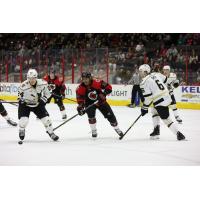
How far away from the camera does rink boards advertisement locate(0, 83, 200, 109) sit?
9.78 meters

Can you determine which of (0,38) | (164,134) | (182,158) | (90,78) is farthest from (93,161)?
(0,38)

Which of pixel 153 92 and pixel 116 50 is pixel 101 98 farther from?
pixel 116 50

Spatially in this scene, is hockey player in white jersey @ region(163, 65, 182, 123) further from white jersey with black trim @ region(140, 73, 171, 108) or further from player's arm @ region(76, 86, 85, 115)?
player's arm @ region(76, 86, 85, 115)

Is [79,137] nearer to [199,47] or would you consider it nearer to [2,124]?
[2,124]

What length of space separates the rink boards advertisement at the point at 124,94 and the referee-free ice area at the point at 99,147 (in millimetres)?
2513

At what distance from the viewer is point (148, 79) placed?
5508 mm

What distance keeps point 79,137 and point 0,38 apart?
22.2ft

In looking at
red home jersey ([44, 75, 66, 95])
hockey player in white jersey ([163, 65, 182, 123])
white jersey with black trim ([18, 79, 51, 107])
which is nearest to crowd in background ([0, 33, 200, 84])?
red home jersey ([44, 75, 66, 95])

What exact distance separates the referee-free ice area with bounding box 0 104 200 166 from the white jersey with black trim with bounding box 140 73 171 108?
1.65ft

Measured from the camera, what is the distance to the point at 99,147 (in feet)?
17.7

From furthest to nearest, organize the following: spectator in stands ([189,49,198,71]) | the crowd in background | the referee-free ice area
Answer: the crowd in background
spectator in stands ([189,49,198,71])
the referee-free ice area

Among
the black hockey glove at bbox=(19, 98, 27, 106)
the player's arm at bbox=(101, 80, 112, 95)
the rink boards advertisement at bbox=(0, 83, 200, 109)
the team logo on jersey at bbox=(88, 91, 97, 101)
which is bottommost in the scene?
the rink boards advertisement at bbox=(0, 83, 200, 109)

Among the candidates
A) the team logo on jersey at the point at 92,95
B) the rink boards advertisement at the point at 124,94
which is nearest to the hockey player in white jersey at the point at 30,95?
the team logo on jersey at the point at 92,95

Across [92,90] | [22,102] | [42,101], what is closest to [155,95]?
[92,90]
